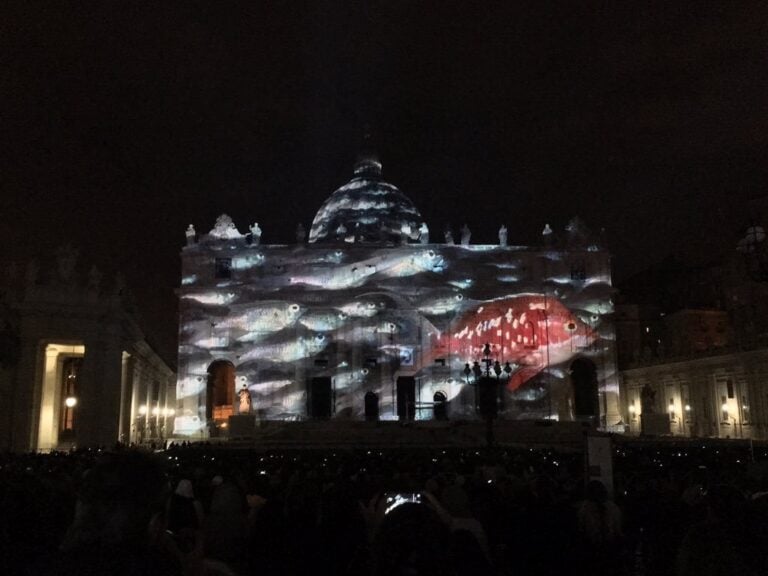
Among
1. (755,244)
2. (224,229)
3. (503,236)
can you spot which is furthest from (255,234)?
(755,244)

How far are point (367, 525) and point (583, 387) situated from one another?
63.7 m

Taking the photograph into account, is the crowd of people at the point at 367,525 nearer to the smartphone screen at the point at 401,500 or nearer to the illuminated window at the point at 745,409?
the smartphone screen at the point at 401,500

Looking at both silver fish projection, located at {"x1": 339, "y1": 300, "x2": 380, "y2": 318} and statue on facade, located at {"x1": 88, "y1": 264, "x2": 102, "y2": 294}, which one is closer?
statue on facade, located at {"x1": 88, "y1": 264, "x2": 102, "y2": 294}

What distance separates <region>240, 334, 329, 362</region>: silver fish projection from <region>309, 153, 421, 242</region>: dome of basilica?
59.1ft

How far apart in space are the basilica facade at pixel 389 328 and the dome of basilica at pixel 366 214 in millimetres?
13199

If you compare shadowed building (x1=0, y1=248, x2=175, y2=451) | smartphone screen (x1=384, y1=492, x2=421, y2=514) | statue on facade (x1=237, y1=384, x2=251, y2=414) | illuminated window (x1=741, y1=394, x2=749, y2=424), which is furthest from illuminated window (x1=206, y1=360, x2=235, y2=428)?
smartphone screen (x1=384, y1=492, x2=421, y2=514)

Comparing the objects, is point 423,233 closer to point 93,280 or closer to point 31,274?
point 93,280

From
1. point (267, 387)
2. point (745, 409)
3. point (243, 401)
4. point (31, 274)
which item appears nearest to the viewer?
point (31, 274)

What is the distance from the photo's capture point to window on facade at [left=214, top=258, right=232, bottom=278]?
64.6 meters

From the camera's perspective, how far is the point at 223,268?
6488cm

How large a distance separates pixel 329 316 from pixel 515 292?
18.2 meters

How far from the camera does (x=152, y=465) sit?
2.78 metres

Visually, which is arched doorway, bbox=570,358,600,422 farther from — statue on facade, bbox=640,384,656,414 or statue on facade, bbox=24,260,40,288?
statue on facade, bbox=24,260,40,288

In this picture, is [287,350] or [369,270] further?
[369,270]
